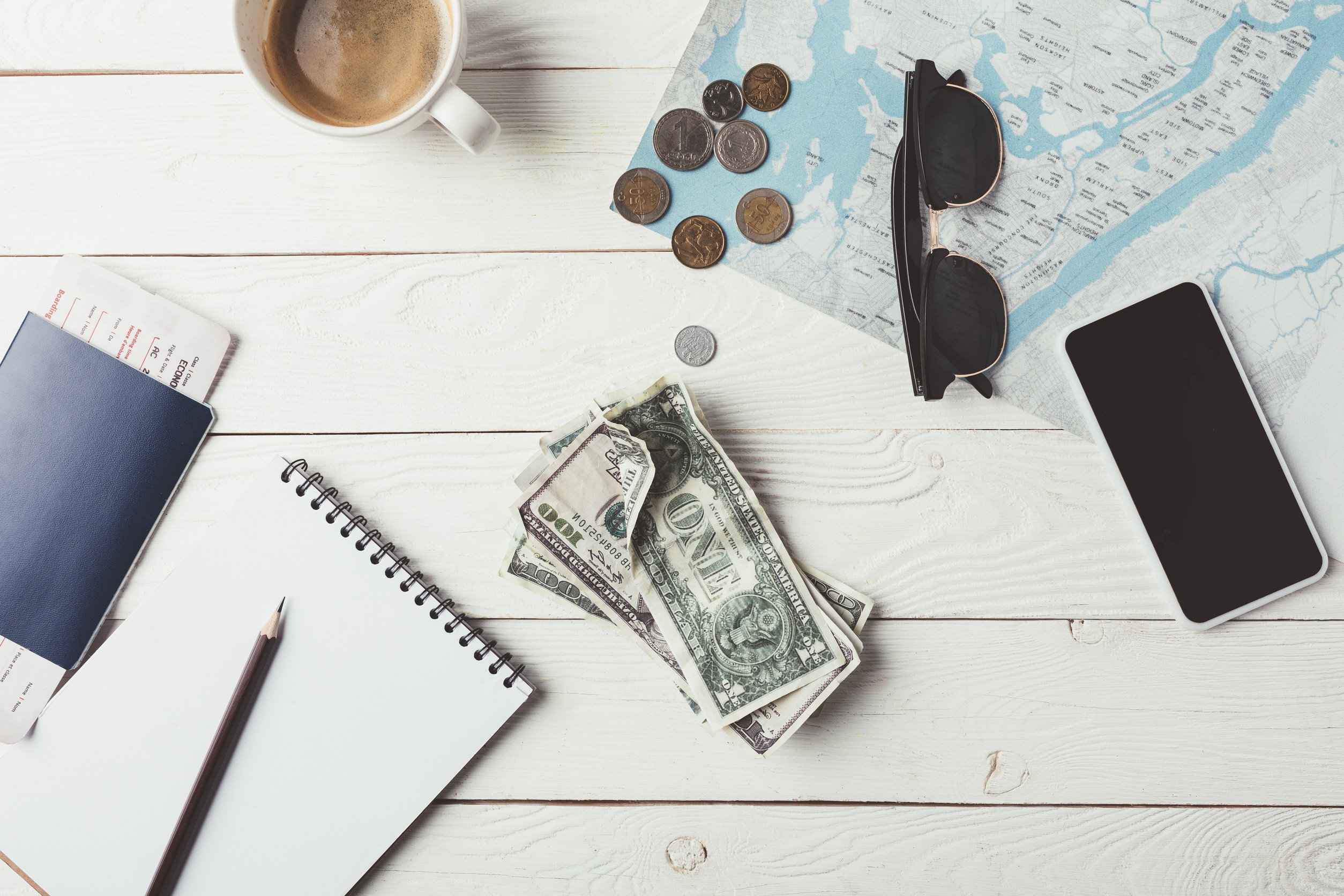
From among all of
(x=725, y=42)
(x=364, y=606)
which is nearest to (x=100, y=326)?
(x=364, y=606)

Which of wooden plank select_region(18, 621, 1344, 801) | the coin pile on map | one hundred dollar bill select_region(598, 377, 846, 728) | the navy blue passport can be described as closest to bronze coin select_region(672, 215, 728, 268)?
the coin pile on map

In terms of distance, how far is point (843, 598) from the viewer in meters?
0.71

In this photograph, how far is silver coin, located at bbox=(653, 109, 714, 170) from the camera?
2.35 feet

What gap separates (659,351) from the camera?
2.36 feet

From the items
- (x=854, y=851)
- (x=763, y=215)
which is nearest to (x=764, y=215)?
(x=763, y=215)

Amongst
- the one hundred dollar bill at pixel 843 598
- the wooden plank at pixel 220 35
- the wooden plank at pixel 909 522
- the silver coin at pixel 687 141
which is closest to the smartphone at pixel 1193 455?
the wooden plank at pixel 909 522

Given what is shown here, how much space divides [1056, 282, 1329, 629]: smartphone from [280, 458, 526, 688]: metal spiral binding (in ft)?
1.81

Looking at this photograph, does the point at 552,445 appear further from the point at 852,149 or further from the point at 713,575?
the point at 852,149

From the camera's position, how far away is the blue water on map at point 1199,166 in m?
0.70

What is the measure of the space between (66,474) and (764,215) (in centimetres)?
64

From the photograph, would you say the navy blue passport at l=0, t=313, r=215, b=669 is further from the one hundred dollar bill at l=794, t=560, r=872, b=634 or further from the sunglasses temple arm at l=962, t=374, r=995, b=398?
the sunglasses temple arm at l=962, t=374, r=995, b=398

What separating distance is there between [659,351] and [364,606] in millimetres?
340

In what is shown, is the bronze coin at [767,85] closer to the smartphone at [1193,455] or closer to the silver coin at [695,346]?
the silver coin at [695,346]

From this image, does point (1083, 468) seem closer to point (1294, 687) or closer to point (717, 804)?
point (1294, 687)
